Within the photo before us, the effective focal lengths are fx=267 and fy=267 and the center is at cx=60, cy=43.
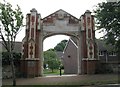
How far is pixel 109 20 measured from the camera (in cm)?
2294

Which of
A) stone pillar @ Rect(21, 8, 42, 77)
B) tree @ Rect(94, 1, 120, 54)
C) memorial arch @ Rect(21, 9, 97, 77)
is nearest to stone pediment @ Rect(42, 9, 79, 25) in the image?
memorial arch @ Rect(21, 9, 97, 77)

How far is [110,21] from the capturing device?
23016mm

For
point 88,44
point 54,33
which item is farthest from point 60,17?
point 88,44

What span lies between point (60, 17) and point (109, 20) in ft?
52.1

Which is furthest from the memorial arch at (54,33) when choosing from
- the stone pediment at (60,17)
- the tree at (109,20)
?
the tree at (109,20)

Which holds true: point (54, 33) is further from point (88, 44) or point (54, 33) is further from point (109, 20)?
point (109, 20)

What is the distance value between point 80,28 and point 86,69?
587 cm

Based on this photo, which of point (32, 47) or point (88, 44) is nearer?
point (32, 47)

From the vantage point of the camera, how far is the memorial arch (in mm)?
36094

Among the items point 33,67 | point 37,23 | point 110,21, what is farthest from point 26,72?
point 110,21

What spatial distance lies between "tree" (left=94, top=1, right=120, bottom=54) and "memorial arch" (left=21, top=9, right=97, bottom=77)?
42.2 feet

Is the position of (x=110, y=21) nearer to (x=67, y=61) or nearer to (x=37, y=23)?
(x=37, y=23)

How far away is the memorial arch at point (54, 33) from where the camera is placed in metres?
36.1

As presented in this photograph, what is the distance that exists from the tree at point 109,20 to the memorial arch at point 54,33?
1286cm
